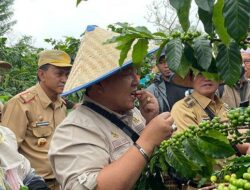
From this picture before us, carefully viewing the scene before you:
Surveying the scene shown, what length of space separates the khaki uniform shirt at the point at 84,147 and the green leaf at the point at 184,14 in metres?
0.89

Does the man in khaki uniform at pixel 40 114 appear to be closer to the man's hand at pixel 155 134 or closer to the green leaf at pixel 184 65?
the man's hand at pixel 155 134

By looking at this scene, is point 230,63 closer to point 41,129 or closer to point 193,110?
point 193,110

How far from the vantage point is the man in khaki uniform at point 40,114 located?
375cm

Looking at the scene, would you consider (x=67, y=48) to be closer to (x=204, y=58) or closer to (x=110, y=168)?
(x=110, y=168)

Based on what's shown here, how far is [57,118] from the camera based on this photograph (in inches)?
165

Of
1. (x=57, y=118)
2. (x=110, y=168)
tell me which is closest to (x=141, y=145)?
(x=110, y=168)

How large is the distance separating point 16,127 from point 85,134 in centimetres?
186

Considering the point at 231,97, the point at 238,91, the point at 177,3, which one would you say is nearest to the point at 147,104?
the point at 177,3

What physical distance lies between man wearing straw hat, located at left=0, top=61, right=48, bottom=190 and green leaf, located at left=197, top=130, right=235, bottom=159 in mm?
1232

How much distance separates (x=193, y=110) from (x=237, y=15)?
182cm

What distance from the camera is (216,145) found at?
142cm

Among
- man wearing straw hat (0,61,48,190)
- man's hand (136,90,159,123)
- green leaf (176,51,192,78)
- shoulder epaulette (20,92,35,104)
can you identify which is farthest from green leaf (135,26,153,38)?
shoulder epaulette (20,92,35,104)

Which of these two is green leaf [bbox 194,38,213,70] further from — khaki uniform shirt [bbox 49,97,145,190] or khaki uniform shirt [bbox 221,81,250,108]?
khaki uniform shirt [bbox 221,81,250,108]

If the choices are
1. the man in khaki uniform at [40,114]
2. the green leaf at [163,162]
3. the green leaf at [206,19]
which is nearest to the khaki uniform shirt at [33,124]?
the man in khaki uniform at [40,114]
